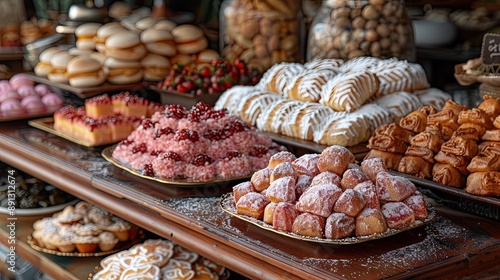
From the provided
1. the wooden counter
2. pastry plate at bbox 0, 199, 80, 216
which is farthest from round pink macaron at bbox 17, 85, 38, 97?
the wooden counter

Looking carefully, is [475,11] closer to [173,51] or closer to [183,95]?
[173,51]

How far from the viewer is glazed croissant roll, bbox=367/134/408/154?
2.06 m

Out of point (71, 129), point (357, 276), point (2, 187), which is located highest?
point (357, 276)

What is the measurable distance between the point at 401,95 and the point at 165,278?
1.12 meters

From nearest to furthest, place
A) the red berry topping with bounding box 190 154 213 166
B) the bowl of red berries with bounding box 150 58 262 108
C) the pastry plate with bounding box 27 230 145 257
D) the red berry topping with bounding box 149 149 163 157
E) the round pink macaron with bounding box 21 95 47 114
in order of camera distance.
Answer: the red berry topping with bounding box 190 154 213 166 → the red berry topping with bounding box 149 149 163 157 → the pastry plate with bounding box 27 230 145 257 → the bowl of red berries with bounding box 150 58 262 108 → the round pink macaron with bounding box 21 95 47 114

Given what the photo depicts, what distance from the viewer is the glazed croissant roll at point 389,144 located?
81.2 inches

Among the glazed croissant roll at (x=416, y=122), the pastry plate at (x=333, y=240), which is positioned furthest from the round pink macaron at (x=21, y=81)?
the glazed croissant roll at (x=416, y=122)

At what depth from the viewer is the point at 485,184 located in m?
1.81

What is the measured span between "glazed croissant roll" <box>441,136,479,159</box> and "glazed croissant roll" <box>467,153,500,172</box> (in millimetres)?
33

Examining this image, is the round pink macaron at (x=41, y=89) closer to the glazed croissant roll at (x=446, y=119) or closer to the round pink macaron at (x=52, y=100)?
the round pink macaron at (x=52, y=100)

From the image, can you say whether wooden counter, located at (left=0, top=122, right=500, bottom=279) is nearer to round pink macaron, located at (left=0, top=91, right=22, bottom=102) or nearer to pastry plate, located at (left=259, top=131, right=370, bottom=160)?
pastry plate, located at (left=259, top=131, right=370, bottom=160)

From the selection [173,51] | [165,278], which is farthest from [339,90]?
[173,51]

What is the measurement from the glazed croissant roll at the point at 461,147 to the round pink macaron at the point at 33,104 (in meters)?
2.18

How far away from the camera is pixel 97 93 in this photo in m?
3.46
